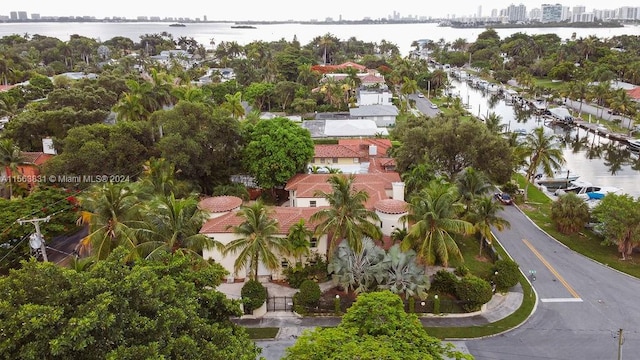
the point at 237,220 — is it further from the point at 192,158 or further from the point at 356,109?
the point at 356,109

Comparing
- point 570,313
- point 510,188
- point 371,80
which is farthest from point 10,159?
point 371,80

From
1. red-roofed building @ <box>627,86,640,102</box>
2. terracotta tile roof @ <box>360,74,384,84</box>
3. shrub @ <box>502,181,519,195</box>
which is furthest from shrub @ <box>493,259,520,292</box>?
terracotta tile roof @ <box>360,74,384,84</box>

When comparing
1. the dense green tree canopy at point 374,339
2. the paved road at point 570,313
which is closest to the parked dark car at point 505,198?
the paved road at point 570,313

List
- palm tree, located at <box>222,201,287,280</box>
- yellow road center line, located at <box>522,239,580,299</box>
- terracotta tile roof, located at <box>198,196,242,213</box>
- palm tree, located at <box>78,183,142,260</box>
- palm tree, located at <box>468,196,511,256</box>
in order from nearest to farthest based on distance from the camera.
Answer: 1. palm tree, located at <box>222,201,287,280</box>
2. palm tree, located at <box>78,183,142,260</box>
3. yellow road center line, located at <box>522,239,580,299</box>
4. palm tree, located at <box>468,196,511,256</box>
5. terracotta tile roof, located at <box>198,196,242,213</box>

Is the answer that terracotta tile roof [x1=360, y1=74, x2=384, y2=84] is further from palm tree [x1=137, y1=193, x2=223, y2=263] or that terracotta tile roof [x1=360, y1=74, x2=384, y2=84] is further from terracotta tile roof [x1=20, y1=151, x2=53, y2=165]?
palm tree [x1=137, y1=193, x2=223, y2=263]

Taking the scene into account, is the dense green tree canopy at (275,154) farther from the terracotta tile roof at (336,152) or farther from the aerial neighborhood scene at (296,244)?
the terracotta tile roof at (336,152)

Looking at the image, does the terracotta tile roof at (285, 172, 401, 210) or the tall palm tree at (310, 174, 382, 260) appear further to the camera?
the terracotta tile roof at (285, 172, 401, 210)
